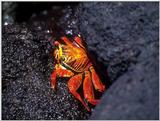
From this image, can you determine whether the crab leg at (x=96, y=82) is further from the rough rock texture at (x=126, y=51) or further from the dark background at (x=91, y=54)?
the rough rock texture at (x=126, y=51)

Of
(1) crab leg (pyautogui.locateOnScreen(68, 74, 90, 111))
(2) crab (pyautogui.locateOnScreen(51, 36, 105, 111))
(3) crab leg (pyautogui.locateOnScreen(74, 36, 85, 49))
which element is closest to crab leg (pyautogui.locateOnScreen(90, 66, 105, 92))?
(2) crab (pyautogui.locateOnScreen(51, 36, 105, 111))

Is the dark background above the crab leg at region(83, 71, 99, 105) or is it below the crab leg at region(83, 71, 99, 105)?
above

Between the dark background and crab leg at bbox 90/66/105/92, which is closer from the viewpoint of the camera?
the dark background

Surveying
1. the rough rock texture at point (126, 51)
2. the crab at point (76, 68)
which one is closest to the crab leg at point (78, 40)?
the crab at point (76, 68)

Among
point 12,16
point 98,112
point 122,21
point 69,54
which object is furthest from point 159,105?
point 12,16

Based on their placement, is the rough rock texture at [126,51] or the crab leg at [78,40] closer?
the rough rock texture at [126,51]

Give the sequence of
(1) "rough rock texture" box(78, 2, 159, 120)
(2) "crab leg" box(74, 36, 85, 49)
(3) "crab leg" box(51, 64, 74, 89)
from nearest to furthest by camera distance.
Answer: (1) "rough rock texture" box(78, 2, 159, 120), (3) "crab leg" box(51, 64, 74, 89), (2) "crab leg" box(74, 36, 85, 49)

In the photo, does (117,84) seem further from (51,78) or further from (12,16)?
(12,16)

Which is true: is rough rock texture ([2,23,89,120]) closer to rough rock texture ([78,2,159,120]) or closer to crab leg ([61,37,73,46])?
crab leg ([61,37,73,46])
